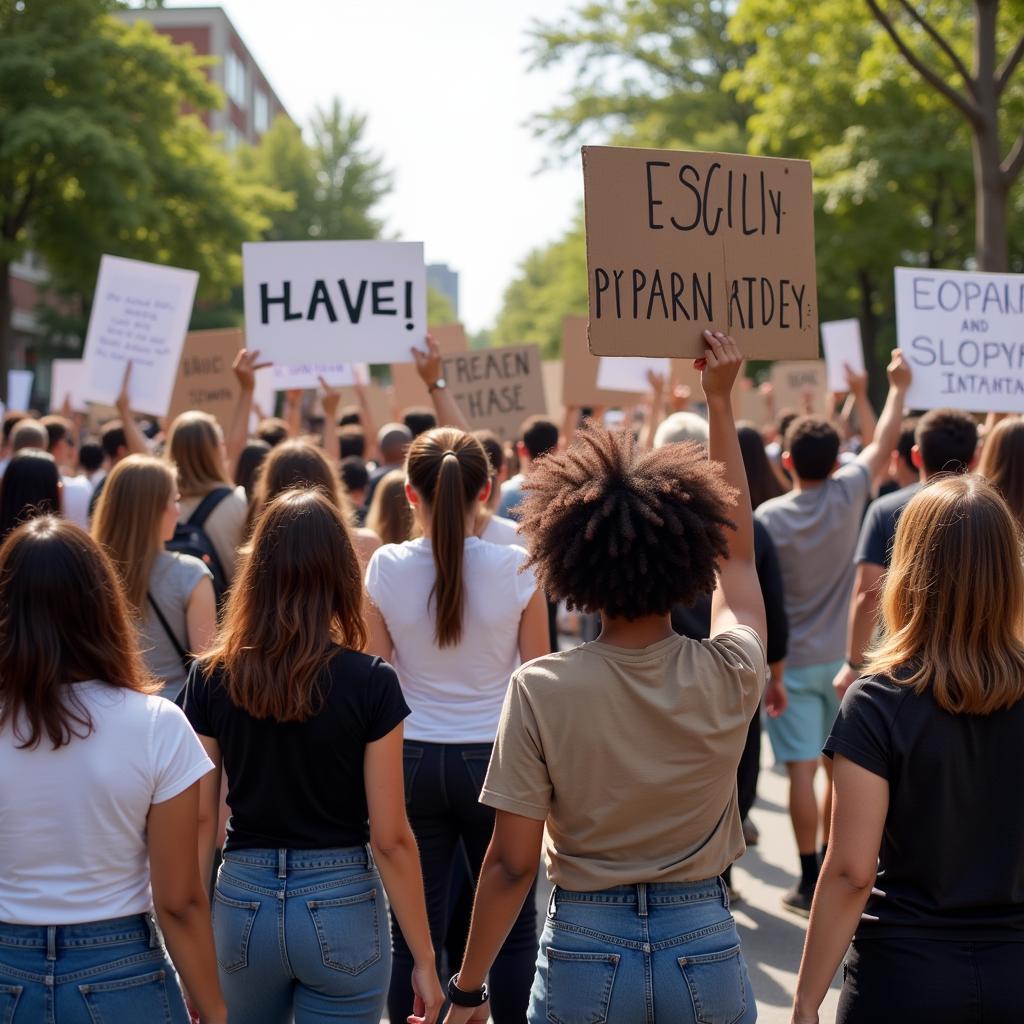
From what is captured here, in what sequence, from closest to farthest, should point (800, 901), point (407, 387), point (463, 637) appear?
1. point (463, 637)
2. point (800, 901)
3. point (407, 387)

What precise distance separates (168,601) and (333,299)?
2.38m

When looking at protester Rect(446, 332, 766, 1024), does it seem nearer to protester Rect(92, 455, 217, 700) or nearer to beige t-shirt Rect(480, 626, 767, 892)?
beige t-shirt Rect(480, 626, 767, 892)

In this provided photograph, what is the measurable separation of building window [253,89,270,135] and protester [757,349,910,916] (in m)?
59.7

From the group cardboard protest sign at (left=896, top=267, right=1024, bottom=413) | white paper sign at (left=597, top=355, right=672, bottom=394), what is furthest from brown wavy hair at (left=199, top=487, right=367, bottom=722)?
white paper sign at (left=597, top=355, right=672, bottom=394)

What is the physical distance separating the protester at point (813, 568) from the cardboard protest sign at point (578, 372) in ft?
13.1

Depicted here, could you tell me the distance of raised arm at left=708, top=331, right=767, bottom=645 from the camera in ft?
9.40

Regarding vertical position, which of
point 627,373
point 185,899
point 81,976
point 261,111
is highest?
point 261,111

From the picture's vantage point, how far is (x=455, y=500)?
393cm

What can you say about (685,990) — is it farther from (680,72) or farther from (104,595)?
(680,72)

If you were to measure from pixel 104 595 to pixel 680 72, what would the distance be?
109ft

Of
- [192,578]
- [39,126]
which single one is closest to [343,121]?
[39,126]

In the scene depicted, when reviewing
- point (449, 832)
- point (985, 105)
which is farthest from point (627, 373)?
point (449, 832)

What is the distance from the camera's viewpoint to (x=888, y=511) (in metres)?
5.10

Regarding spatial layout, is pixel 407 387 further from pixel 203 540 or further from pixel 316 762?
pixel 316 762
